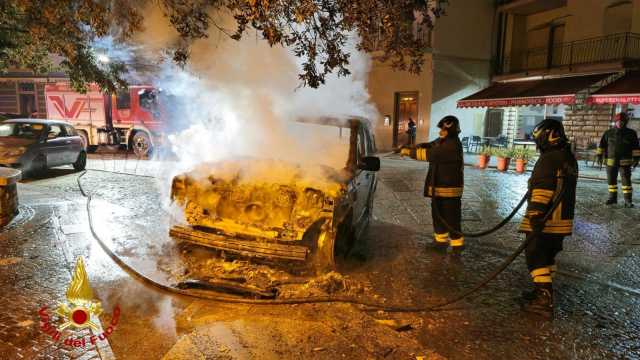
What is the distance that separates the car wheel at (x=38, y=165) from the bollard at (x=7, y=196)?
447 cm

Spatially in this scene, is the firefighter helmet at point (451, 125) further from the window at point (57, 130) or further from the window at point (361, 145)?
the window at point (57, 130)

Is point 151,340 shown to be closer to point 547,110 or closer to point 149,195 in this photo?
point 149,195

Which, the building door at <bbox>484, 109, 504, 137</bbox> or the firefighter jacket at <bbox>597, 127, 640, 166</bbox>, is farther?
the building door at <bbox>484, 109, 504, 137</bbox>

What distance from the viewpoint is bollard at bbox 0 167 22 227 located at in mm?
6441

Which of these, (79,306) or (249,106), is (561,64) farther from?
(79,306)

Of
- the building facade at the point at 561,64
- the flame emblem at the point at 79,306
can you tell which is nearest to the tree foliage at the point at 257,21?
the flame emblem at the point at 79,306

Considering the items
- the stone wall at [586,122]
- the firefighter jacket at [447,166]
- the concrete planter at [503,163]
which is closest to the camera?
the firefighter jacket at [447,166]

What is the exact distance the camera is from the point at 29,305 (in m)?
4.02

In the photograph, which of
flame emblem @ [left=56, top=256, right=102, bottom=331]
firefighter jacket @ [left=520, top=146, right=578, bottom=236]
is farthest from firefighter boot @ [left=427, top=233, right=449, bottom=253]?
flame emblem @ [left=56, top=256, right=102, bottom=331]

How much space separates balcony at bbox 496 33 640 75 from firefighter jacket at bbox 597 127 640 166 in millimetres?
9062

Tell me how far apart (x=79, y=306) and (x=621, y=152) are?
960cm

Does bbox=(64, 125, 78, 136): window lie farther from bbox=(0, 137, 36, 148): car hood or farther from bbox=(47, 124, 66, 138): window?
bbox=(0, 137, 36, 148): car hood

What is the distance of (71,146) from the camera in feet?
39.3

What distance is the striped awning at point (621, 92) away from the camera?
13557 mm
